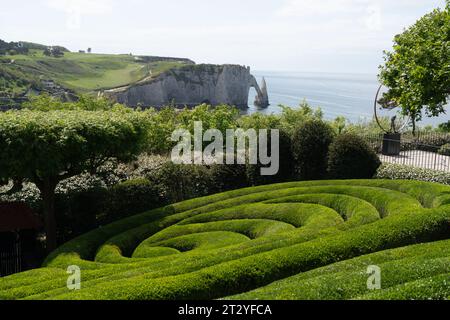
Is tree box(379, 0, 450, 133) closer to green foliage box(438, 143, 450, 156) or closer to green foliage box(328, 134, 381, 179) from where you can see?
green foliage box(328, 134, 381, 179)

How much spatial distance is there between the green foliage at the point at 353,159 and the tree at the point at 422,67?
589cm

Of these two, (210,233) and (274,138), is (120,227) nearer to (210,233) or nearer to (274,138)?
(210,233)

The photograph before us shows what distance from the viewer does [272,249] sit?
17.1 meters

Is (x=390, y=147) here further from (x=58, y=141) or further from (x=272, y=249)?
(x=58, y=141)

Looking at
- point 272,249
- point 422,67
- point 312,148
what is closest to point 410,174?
point 312,148

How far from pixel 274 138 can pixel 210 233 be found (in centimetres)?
1088

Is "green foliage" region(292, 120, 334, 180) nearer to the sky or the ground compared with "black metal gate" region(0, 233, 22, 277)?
nearer to the sky

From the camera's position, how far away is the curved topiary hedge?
1192cm

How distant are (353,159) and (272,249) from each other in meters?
14.1

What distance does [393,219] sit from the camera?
58.5 feet

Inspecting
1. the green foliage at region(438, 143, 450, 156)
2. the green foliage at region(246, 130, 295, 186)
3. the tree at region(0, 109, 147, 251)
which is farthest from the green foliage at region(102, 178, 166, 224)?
the green foliage at region(438, 143, 450, 156)

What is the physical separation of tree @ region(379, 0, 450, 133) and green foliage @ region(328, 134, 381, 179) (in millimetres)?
5892

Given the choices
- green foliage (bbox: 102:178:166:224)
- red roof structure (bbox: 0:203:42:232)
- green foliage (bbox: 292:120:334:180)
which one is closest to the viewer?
red roof structure (bbox: 0:203:42:232)

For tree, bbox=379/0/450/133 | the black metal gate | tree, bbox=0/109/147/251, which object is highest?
tree, bbox=379/0/450/133
